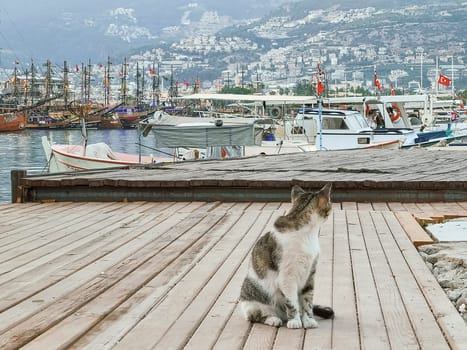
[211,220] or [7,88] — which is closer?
[211,220]

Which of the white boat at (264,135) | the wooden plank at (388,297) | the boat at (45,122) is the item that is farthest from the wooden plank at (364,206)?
the boat at (45,122)

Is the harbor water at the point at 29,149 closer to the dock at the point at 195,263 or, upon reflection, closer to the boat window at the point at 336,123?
the boat window at the point at 336,123

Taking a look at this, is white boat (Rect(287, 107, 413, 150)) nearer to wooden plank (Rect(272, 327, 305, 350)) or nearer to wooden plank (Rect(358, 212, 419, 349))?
wooden plank (Rect(358, 212, 419, 349))

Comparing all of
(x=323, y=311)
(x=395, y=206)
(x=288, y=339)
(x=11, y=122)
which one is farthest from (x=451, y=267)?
(x=11, y=122)

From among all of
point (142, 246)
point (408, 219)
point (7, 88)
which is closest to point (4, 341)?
point (142, 246)

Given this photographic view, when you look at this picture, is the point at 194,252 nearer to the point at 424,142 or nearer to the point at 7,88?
the point at 424,142

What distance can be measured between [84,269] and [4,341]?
210 cm

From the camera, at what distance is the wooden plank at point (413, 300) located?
5.12 m

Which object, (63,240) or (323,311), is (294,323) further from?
(63,240)

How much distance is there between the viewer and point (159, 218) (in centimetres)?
1015

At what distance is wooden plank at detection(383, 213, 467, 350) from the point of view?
520 cm

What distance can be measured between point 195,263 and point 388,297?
1.73 metres

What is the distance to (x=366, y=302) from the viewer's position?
5941 millimetres

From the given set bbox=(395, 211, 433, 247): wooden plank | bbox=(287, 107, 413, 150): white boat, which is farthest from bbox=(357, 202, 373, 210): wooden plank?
bbox=(287, 107, 413, 150): white boat
